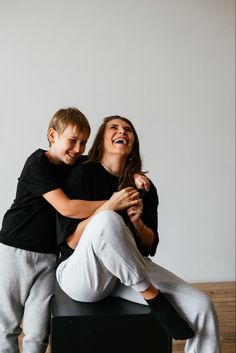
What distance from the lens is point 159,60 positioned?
253 cm

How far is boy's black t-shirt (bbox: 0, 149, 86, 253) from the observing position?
55.7 inches

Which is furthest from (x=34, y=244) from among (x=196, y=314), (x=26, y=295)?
(x=196, y=314)

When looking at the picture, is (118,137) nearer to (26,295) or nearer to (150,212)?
(150,212)

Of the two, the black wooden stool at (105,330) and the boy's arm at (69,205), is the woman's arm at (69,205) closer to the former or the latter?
the boy's arm at (69,205)

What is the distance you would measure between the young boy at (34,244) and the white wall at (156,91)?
98 cm

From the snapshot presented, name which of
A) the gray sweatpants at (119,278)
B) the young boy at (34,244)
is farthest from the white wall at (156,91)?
the gray sweatpants at (119,278)

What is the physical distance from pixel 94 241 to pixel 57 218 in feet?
1.04

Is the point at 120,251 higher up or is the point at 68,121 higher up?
the point at 68,121

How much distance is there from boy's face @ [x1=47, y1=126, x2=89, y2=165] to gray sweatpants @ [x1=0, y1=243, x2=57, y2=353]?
1.20 feet

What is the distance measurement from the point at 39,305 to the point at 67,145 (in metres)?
0.60

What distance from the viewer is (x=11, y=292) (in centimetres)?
144

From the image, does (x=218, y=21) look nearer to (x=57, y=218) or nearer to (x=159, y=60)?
(x=159, y=60)

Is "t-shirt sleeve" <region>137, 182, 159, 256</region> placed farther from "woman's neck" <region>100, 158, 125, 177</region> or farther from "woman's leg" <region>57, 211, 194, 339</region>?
"woman's leg" <region>57, 211, 194, 339</region>

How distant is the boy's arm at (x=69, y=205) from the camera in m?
1.35
